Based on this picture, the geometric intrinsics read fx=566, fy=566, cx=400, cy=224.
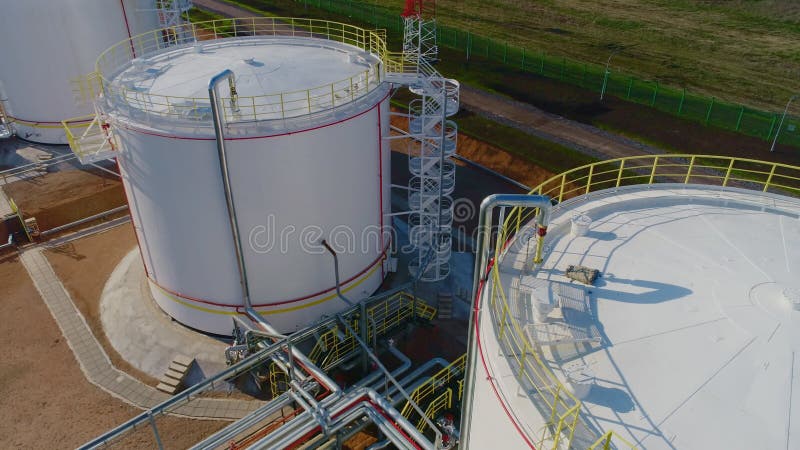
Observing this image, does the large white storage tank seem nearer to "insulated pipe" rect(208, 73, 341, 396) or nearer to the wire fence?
"insulated pipe" rect(208, 73, 341, 396)

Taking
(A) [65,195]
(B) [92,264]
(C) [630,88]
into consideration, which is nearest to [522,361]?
(B) [92,264]

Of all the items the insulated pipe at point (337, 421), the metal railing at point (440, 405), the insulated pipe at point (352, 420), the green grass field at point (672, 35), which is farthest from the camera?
the green grass field at point (672, 35)

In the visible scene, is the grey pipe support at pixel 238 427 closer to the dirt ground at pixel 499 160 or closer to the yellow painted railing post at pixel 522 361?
the yellow painted railing post at pixel 522 361

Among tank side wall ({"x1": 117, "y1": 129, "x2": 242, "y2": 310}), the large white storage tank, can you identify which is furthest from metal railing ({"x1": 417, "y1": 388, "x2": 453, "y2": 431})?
tank side wall ({"x1": 117, "y1": 129, "x2": 242, "y2": 310})

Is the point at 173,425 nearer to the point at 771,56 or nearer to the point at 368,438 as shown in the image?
the point at 368,438

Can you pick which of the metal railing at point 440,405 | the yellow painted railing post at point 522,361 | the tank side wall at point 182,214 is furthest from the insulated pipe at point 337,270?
the yellow painted railing post at point 522,361

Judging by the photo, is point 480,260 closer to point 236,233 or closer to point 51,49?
point 236,233

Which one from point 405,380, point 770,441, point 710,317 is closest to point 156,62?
point 405,380
